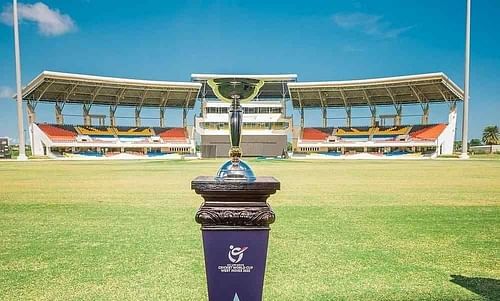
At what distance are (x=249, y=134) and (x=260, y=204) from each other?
60686 mm

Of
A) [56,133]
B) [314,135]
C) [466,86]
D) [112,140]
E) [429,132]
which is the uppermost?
[466,86]

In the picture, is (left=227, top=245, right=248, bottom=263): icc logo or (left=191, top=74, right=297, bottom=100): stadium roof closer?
(left=227, top=245, right=248, bottom=263): icc logo

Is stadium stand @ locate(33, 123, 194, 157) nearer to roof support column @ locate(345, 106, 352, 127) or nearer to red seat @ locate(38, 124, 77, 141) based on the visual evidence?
red seat @ locate(38, 124, 77, 141)

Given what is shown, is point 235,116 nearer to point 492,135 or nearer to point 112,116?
point 112,116

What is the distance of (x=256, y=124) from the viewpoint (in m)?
63.9

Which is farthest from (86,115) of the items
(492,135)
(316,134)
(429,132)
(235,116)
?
(492,135)

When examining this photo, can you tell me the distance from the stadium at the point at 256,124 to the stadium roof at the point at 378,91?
14cm

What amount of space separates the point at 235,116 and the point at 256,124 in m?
61.2

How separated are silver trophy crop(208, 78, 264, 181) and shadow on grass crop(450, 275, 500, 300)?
2.89 m

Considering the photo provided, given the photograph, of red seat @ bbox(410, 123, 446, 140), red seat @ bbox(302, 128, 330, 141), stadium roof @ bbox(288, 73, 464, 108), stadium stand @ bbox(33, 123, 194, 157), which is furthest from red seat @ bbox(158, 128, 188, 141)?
red seat @ bbox(410, 123, 446, 140)

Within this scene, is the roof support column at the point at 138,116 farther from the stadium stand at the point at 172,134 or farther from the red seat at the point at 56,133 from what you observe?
the red seat at the point at 56,133

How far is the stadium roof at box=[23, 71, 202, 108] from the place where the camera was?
50906 mm

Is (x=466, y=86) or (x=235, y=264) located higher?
(x=466, y=86)

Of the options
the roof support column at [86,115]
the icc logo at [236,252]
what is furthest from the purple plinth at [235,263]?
the roof support column at [86,115]
